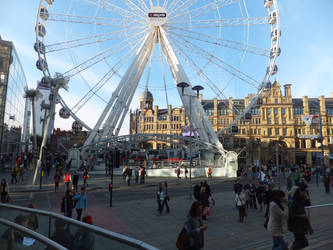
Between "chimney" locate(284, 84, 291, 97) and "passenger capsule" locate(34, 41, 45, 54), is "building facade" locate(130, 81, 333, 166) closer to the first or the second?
"chimney" locate(284, 84, 291, 97)

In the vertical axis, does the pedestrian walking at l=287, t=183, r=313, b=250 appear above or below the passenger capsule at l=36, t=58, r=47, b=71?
below

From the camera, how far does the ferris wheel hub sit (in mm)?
35000

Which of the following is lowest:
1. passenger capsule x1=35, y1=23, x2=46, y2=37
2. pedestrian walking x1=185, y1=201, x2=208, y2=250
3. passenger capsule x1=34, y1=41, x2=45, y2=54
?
pedestrian walking x1=185, y1=201, x2=208, y2=250

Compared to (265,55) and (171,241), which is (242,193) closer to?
(171,241)

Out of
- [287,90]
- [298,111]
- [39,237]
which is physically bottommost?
[39,237]

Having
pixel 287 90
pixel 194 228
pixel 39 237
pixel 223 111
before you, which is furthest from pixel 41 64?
pixel 287 90

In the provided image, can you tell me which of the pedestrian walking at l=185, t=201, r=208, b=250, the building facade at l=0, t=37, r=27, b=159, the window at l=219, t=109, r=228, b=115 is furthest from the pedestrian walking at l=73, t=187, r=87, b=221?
the window at l=219, t=109, r=228, b=115

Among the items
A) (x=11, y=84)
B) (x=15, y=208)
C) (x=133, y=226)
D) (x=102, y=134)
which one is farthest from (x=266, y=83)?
(x=11, y=84)

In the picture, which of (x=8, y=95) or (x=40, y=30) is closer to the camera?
(x=40, y=30)

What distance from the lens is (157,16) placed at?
115ft

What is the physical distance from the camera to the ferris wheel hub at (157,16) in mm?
35000

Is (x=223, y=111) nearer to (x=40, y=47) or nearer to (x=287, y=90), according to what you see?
(x=287, y=90)

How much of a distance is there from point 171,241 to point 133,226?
7.62 ft

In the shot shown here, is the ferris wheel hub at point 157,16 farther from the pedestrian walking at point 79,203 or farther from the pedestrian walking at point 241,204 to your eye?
the pedestrian walking at point 241,204
